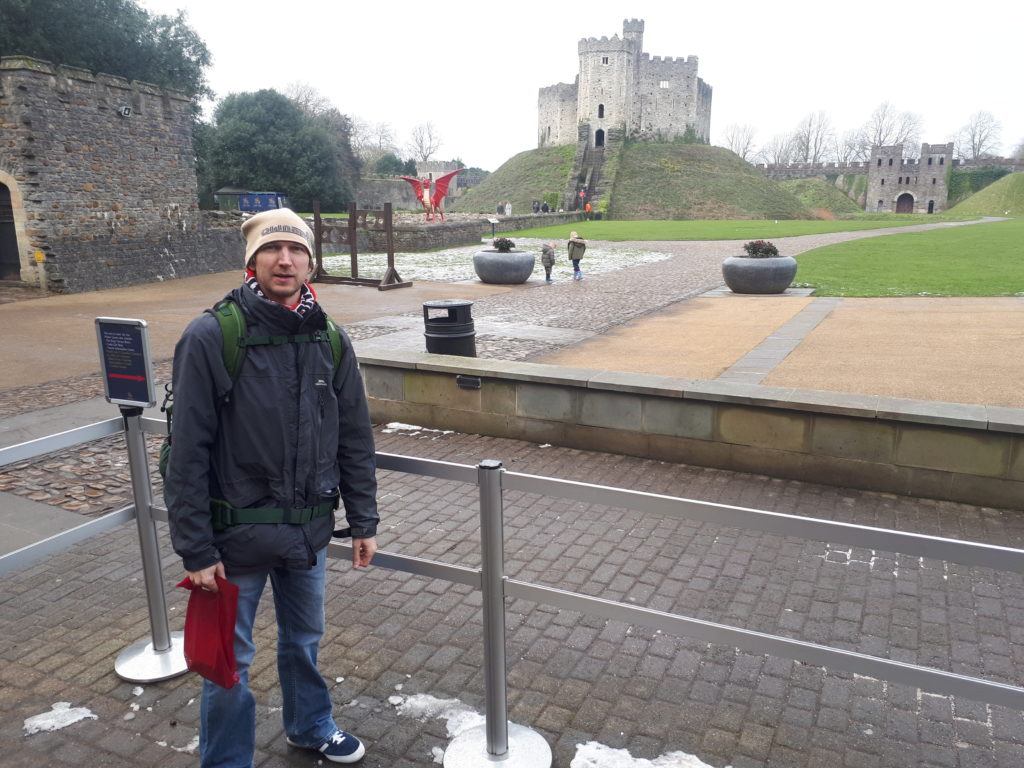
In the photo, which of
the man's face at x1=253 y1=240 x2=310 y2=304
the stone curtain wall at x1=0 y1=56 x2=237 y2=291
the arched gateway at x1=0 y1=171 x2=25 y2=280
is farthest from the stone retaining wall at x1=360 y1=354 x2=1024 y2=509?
the arched gateway at x1=0 y1=171 x2=25 y2=280

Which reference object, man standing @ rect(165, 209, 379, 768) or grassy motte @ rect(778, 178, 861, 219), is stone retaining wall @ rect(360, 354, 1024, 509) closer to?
man standing @ rect(165, 209, 379, 768)

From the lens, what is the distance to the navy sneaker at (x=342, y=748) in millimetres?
2881

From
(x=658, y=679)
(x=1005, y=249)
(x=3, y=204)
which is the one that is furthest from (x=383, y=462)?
(x=1005, y=249)

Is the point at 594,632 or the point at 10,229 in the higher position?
the point at 10,229

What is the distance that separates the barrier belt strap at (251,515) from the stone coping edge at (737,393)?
4.33 metres

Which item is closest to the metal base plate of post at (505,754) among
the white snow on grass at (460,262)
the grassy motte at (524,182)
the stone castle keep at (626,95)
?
the white snow on grass at (460,262)

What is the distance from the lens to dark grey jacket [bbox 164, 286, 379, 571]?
2350mm

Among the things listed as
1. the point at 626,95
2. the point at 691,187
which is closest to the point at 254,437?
the point at 691,187

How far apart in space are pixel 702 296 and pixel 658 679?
44.4 ft

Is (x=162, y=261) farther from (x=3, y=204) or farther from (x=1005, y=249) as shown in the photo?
(x=1005, y=249)

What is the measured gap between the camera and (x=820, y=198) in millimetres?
74312

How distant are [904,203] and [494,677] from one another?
317ft

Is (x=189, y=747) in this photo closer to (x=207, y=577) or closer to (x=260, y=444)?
(x=207, y=577)

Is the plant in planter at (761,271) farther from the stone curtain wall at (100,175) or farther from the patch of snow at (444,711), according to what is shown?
the stone curtain wall at (100,175)
